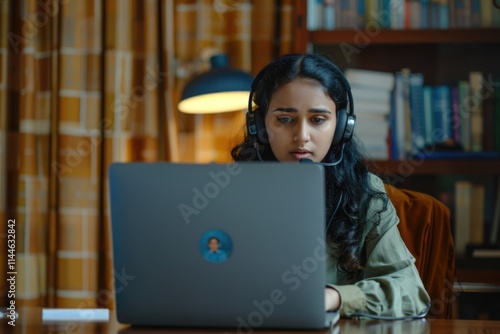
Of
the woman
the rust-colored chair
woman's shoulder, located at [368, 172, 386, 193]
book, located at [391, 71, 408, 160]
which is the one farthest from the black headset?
book, located at [391, 71, 408, 160]

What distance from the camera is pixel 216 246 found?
3.06 ft

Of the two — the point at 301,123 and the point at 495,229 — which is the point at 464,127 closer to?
the point at 495,229

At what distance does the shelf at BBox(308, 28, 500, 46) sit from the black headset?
788mm

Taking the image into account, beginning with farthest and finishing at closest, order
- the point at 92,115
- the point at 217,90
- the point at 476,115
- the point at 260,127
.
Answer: the point at 92,115 → the point at 476,115 → the point at 217,90 → the point at 260,127

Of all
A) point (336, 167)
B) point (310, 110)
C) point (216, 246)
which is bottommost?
A: point (216, 246)

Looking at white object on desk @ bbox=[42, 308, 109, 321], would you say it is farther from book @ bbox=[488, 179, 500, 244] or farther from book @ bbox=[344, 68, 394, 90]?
book @ bbox=[488, 179, 500, 244]

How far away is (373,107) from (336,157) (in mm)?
764

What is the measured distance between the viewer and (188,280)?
3.09 ft

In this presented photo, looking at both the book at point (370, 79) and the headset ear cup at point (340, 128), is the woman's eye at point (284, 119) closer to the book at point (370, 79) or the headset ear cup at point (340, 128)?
the headset ear cup at point (340, 128)

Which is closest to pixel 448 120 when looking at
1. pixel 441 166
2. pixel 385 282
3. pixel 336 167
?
pixel 441 166

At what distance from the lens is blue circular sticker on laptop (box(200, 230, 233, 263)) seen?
3.05 feet

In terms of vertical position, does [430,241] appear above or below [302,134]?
below

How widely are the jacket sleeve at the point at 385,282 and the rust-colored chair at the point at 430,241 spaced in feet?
0.49

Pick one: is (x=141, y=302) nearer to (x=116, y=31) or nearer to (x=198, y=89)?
(x=198, y=89)
